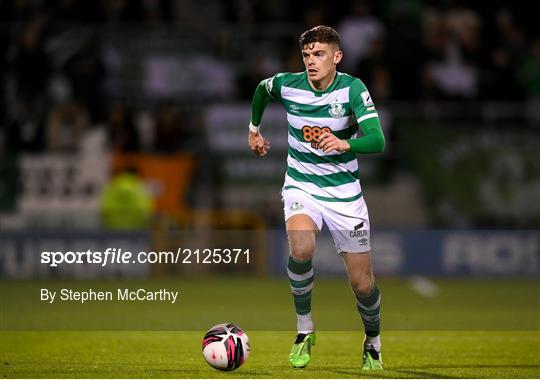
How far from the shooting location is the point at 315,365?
9.05m

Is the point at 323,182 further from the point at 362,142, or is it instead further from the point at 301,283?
the point at 301,283

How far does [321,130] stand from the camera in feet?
28.7

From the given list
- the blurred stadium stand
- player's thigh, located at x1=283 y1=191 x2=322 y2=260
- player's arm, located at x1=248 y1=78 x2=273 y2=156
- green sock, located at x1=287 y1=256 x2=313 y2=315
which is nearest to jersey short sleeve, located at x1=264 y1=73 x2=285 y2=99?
player's arm, located at x1=248 y1=78 x2=273 y2=156

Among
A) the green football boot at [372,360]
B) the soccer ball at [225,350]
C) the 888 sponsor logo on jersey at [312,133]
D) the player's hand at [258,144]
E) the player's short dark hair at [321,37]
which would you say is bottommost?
the green football boot at [372,360]

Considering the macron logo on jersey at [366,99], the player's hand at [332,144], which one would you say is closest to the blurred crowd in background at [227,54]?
the macron logo on jersey at [366,99]

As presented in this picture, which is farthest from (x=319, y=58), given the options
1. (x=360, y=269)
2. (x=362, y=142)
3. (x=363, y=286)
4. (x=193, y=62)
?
(x=193, y=62)

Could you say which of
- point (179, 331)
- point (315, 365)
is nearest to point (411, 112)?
point (179, 331)

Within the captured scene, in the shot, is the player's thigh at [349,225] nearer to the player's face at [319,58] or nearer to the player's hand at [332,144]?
the player's hand at [332,144]

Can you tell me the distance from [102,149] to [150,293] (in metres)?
3.89

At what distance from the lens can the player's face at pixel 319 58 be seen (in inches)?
341

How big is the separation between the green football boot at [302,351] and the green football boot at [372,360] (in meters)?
0.40

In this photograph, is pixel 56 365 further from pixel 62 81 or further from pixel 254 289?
pixel 62 81

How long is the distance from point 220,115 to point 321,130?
11.0 metres

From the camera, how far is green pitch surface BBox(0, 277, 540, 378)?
28.8 ft
